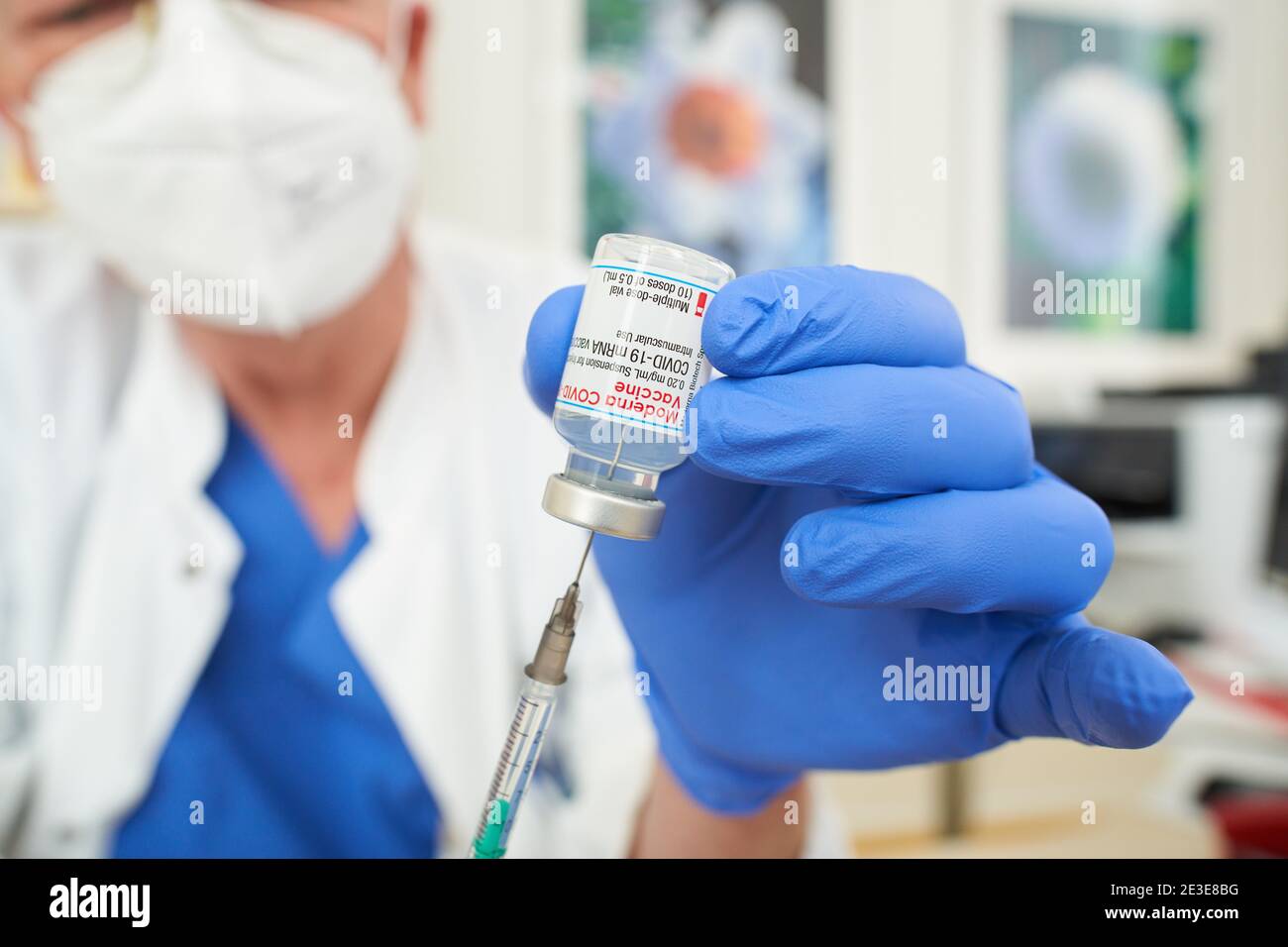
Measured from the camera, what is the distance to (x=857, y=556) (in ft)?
1.49

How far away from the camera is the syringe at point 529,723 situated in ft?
1.58

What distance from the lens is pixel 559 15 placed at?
5.10ft

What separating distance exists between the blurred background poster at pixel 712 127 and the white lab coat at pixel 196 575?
2.71 feet

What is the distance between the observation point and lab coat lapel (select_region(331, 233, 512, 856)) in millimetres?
832

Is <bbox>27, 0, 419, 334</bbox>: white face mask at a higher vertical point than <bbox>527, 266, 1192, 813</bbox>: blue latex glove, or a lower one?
higher

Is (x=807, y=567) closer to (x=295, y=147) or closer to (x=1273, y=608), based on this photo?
(x=295, y=147)

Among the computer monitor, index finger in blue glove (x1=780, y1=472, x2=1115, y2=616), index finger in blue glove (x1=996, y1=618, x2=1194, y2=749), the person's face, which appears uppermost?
the person's face

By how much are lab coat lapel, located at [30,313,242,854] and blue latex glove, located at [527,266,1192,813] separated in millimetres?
454

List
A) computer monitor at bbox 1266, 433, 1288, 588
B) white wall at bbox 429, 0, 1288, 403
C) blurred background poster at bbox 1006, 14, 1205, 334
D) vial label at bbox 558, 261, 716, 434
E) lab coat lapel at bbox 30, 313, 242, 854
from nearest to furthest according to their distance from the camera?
1. vial label at bbox 558, 261, 716, 434
2. lab coat lapel at bbox 30, 313, 242, 854
3. computer monitor at bbox 1266, 433, 1288, 588
4. white wall at bbox 429, 0, 1288, 403
5. blurred background poster at bbox 1006, 14, 1205, 334

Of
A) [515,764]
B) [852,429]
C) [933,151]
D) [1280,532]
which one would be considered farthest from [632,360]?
[933,151]

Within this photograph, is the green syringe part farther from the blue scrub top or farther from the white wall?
the white wall

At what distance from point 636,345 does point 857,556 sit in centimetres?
15

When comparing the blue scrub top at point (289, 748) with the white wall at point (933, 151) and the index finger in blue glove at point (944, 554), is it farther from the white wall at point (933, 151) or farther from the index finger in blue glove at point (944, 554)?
the white wall at point (933, 151)

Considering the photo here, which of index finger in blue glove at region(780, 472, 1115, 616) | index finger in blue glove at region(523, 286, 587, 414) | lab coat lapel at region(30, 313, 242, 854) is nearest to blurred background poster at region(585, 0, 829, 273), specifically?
lab coat lapel at region(30, 313, 242, 854)
